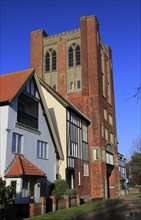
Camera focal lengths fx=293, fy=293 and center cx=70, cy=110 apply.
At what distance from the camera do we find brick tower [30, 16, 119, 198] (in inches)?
1576

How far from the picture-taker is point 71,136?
34.4 meters

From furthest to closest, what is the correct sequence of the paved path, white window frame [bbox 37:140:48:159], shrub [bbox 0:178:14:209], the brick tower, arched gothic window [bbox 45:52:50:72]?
arched gothic window [bbox 45:52:50:72]
the brick tower
white window frame [bbox 37:140:48:159]
the paved path
shrub [bbox 0:178:14:209]

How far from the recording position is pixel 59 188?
28594mm

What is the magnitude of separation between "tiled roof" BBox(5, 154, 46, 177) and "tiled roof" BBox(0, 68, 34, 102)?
4882 millimetres

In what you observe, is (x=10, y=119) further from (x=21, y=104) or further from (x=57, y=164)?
(x=57, y=164)

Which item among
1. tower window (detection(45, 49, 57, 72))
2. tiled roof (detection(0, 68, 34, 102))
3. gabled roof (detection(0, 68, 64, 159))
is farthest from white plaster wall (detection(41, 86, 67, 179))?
tower window (detection(45, 49, 57, 72))

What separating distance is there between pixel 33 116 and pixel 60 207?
27.7 feet

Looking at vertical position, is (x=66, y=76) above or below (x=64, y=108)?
above

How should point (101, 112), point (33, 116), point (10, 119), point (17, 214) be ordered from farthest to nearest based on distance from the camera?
point (101, 112) → point (33, 116) → point (10, 119) → point (17, 214)

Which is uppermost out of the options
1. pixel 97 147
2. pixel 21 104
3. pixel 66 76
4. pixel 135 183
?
pixel 66 76

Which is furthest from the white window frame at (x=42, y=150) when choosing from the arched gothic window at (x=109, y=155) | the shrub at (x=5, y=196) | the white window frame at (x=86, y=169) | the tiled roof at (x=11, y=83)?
the arched gothic window at (x=109, y=155)

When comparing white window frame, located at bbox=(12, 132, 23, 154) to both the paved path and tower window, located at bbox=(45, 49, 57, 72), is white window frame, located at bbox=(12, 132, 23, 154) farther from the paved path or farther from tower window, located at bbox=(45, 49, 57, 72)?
tower window, located at bbox=(45, 49, 57, 72)

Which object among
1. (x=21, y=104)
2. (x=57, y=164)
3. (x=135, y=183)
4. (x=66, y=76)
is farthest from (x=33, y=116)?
(x=135, y=183)

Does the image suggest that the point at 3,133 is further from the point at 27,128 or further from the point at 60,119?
the point at 60,119
